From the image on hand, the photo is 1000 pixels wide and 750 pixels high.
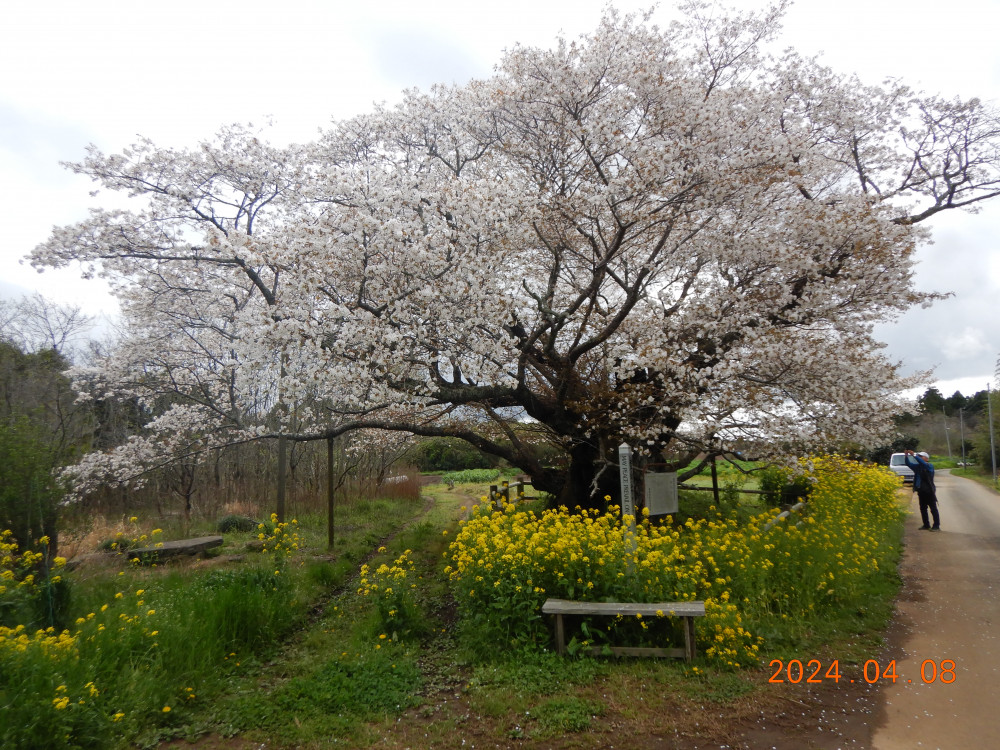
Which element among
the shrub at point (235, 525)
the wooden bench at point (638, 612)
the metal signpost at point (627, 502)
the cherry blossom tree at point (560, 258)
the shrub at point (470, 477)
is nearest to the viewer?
the wooden bench at point (638, 612)

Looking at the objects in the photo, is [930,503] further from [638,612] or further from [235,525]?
[235,525]

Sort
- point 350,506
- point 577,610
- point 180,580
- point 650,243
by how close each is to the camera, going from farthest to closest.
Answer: point 350,506 → point 650,243 → point 180,580 → point 577,610

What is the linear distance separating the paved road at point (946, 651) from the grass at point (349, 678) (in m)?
0.40

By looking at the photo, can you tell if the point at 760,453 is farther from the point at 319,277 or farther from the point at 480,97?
the point at 480,97

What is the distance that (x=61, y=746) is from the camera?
3367 millimetres

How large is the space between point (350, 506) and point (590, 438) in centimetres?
687

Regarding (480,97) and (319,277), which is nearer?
(319,277)

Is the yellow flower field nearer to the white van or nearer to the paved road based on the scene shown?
the paved road

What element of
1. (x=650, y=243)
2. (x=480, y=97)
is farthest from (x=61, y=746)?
(x=480, y=97)
